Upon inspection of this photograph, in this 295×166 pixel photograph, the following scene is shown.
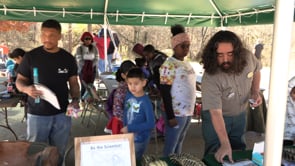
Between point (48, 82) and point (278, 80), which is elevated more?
point (278, 80)

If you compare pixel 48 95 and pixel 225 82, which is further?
pixel 48 95

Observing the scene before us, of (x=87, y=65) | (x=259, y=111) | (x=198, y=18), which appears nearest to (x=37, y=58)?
(x=259, y=111)

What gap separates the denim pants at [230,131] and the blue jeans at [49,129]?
3.77 feet

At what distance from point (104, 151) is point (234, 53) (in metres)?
1.06

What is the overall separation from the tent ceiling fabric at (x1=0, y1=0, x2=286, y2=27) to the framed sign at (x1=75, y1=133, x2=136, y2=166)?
4472 millimetres

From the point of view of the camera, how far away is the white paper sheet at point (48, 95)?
233 centimetres

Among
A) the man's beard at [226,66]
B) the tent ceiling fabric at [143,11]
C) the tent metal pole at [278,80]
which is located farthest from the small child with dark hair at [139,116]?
the tent ceiling fabric at [143,11]

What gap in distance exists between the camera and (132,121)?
7.77 ft

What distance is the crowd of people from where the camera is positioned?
6.40ft

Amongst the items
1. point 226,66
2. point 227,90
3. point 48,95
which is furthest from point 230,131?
point 48,95

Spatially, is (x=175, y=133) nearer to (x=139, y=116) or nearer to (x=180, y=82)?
(x=180, y=82)

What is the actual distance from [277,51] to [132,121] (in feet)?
4.81

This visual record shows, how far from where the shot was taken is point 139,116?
2355 mm

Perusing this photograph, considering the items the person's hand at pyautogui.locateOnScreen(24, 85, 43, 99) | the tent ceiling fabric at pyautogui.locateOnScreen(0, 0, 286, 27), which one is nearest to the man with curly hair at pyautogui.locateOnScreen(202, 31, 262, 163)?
the person's hand at pyautogui.locateOnScreen(24, 85, 43, 99)
